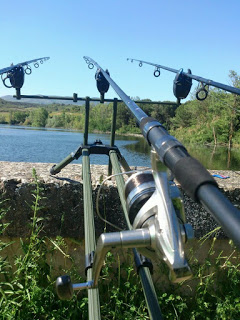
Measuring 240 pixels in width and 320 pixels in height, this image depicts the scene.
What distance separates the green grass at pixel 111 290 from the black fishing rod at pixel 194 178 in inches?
52.3

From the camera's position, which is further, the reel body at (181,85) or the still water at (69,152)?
the still water at (69,152)

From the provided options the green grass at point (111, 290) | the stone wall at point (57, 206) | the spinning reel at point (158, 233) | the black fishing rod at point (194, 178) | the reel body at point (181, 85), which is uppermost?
the reel body at point (181, 85)

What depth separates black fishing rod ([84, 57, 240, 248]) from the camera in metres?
0.50

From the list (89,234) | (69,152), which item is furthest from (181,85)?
(69,152)

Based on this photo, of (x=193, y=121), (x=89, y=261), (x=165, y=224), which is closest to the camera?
(x=165, y=224)

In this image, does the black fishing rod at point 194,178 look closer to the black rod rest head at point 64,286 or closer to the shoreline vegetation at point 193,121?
the black rod rest head at point 64,286

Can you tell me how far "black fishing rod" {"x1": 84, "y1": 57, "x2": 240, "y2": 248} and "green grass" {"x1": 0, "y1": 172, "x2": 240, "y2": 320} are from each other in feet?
4.36

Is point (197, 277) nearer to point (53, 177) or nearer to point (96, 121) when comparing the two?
point (53, 177)

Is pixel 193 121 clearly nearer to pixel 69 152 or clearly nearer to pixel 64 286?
pixel 69 152

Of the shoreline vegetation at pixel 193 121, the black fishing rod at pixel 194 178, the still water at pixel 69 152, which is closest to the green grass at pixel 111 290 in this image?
the still water at pixel 69 152

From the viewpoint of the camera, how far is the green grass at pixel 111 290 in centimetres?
193

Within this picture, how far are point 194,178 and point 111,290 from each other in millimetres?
1712

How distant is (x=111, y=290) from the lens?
2123mm

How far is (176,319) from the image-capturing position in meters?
2.11
